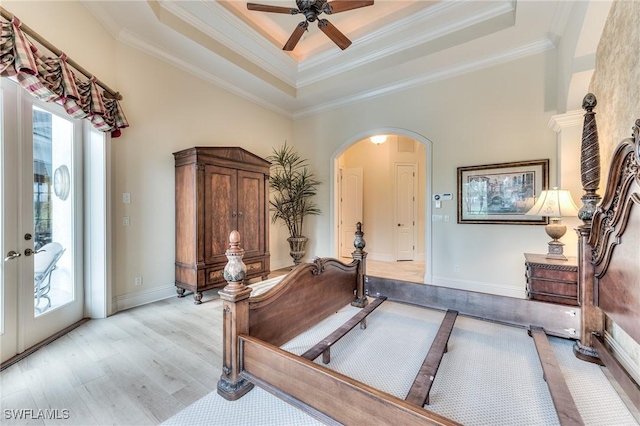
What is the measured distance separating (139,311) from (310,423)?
8.96 ft

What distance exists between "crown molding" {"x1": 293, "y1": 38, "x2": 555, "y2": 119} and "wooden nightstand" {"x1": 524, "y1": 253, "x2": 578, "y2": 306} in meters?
2.85

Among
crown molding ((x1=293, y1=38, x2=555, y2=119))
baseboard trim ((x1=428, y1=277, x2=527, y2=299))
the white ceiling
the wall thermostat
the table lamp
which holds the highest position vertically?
the white ceiling

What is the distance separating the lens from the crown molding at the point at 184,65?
330cm

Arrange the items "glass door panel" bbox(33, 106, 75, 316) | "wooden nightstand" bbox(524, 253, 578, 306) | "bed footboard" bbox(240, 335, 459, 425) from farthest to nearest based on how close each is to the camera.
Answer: "glass door panel" bbox(33, 106, 75, 316), "wooden nightstand" bbox(524, 253, 578, 306), "bed footboard" bbox(240, 335, 459, 425)

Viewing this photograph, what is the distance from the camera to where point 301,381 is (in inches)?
53.7

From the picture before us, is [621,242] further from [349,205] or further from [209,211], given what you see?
[349,205]

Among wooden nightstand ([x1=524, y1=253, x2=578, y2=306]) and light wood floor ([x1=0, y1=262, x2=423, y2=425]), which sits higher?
wooden nightstand ([x1=524, y1=253, x2=578, y2=306])

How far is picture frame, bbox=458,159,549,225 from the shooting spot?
3.59 metres

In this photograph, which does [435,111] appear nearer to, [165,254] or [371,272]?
[371,272]

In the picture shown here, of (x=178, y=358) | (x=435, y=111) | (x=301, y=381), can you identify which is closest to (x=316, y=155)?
(x=435, y=111)

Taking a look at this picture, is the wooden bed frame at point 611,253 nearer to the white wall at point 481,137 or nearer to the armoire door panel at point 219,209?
the white wall at point 481,137

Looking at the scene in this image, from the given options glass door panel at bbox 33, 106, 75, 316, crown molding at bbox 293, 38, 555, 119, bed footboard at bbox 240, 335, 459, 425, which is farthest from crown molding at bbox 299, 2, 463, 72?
bed footboard at bbox 240, 335, 459, 425

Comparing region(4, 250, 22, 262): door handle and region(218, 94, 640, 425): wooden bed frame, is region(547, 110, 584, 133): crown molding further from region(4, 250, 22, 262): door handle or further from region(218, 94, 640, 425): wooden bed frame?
region(4, 250, 22, 262): door handle

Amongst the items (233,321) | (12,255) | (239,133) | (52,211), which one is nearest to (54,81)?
(52,211)
